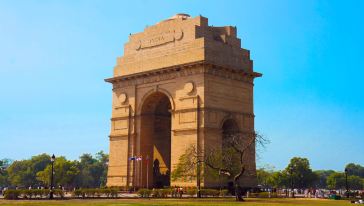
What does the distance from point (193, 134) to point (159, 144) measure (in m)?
9.99

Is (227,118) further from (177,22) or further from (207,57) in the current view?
(177,22)

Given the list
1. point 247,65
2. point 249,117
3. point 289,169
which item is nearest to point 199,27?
point 247,65

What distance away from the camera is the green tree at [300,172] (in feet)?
363

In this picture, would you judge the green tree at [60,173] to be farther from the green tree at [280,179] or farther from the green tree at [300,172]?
the green tree at [300,172]

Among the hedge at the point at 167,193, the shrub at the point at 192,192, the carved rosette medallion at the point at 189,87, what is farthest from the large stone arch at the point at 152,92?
the hedge at the point at 167,193

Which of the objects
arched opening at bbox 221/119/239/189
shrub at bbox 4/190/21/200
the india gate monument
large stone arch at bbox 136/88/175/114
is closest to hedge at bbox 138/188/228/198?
the india gate monument

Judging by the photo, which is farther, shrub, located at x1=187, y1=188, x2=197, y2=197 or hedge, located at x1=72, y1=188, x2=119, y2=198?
shrub, located at x1=187, y1=188, x2=197, y2=197

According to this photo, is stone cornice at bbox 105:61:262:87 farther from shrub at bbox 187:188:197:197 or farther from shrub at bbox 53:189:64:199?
shrub at bbox 53:189:64:199

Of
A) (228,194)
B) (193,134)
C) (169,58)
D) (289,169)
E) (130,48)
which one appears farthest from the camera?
(289,169)

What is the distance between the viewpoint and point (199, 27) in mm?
52344

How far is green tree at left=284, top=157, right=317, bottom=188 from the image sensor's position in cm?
11050

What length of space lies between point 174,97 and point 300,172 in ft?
218

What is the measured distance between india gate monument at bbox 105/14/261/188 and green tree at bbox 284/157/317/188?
195ft

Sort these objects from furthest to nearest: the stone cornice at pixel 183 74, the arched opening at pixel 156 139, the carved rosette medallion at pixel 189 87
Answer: the arched opening at pixel 156 139
the carved rosette medallion at pixel 189 87
the stone cornice at pixel 183 74
